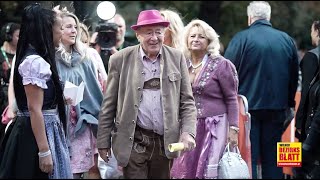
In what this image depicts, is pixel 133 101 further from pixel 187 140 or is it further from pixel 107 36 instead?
pixel 107 36

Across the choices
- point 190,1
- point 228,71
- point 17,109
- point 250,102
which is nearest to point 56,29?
point 17,109

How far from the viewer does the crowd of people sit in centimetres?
681

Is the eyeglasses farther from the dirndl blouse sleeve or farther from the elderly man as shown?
the dirndl blouse sleeve

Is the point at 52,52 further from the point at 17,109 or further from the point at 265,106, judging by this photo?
the point at 265,106

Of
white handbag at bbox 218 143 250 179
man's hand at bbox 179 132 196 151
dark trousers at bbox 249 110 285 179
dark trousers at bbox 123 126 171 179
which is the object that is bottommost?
dark trousers at bbox 249 110 285 179

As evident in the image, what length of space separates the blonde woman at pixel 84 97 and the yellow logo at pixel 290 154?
1.78 metres

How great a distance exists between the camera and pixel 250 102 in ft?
33.4

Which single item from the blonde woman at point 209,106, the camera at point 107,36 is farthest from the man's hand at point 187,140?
the camera at point 107,36

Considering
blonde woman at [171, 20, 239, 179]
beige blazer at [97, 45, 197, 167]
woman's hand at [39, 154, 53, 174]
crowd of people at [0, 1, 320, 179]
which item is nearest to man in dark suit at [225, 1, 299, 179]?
crowd of people at [0, 1, 320, 179]

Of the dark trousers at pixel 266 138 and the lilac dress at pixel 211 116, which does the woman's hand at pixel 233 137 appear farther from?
the dark trousers at pixel 266 138

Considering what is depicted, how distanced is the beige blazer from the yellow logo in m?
0.92

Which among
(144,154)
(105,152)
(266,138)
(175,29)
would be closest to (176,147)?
(144,154)

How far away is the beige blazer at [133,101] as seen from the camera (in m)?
7.17

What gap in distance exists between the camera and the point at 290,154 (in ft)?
24.6
